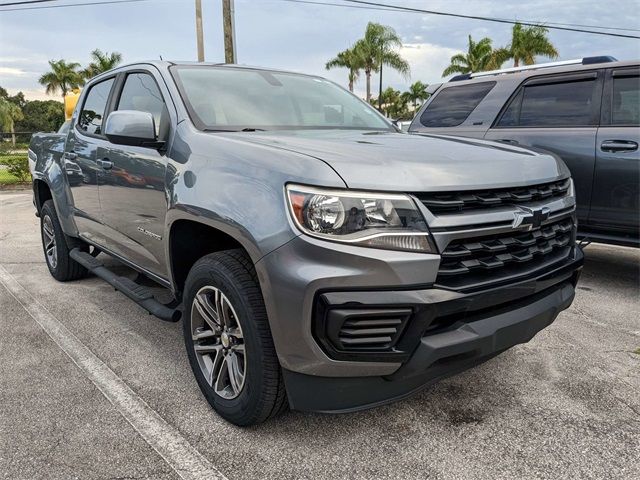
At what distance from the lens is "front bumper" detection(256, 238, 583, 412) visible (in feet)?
6.26

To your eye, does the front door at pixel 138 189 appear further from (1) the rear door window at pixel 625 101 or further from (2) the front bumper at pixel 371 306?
(1) the rear door window at pixel 625 101

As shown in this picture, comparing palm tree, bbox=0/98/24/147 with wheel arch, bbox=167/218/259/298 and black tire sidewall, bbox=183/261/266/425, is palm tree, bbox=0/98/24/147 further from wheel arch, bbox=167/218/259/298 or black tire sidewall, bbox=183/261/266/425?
black tire sidewall, bbox=183/261/266/425

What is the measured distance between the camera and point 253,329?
85.7 inches

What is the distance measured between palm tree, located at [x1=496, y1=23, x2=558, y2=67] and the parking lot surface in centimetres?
3089

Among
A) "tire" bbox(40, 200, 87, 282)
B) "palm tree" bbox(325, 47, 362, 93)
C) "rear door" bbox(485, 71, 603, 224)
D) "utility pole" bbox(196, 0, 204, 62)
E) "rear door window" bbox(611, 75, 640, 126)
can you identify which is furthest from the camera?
"palm tree" bbox(325, 47, 362, 93)

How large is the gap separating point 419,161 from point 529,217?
56 cm

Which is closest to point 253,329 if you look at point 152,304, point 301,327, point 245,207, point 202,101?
point 301,327

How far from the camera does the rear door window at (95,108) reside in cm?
404

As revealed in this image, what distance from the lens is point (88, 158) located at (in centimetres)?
390

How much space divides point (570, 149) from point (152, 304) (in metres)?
3.74

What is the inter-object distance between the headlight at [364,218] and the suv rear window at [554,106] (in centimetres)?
352

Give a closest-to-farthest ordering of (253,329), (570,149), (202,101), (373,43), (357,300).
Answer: (357,300) → (253,329) → (202,101) → (570,149) → (373,43)

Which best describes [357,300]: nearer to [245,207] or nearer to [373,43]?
[245,207]

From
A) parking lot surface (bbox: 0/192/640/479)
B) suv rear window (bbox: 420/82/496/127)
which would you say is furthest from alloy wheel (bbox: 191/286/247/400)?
suv rear window (bbox: 420/82/496/127)
